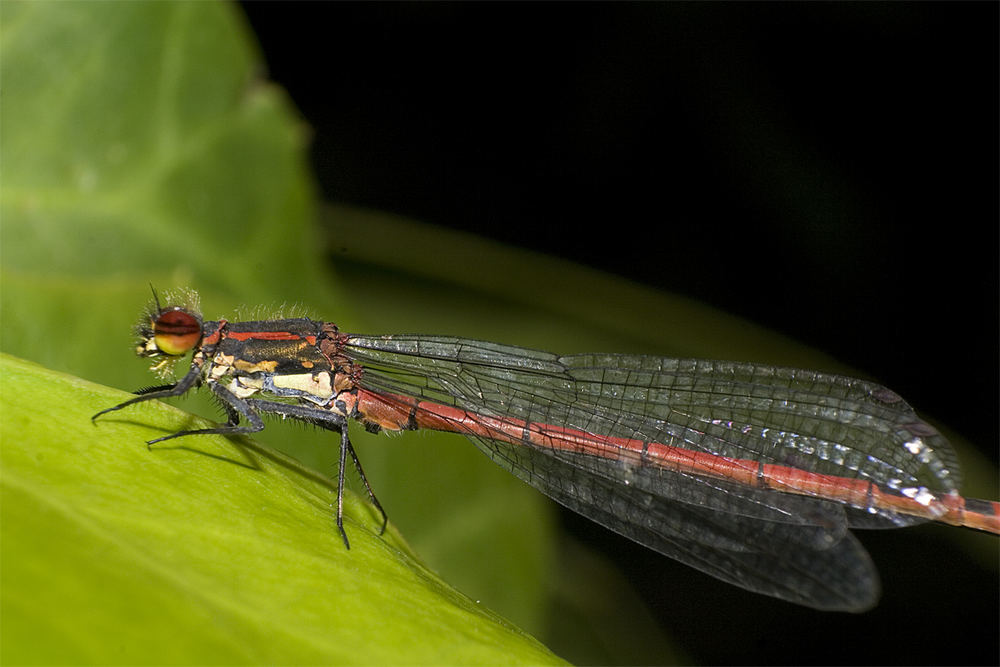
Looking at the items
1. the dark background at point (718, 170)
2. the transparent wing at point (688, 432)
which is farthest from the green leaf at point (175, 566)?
the dark background at point (718, 170)

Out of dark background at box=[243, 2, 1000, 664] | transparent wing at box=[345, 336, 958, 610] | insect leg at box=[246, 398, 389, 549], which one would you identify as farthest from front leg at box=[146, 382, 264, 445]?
dark background at box=[243, 2, 1000, 664]

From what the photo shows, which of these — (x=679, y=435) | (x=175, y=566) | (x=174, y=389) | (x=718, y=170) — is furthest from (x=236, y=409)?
(x=718, y=170)

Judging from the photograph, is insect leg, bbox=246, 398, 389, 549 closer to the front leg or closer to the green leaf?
the front leg

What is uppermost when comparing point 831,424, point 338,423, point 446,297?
point 446,297

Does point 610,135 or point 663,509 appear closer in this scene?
point 663,509

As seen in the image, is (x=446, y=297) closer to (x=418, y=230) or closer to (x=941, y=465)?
(x=418, y=230)

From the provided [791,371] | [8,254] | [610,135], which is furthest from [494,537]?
[610,135]
